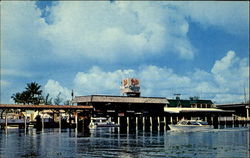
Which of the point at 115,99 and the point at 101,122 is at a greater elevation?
the point at 115,99

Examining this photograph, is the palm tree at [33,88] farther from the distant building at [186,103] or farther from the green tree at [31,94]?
the distant building at [186,103]

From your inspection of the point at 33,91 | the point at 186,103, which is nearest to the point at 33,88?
the point at 33,91

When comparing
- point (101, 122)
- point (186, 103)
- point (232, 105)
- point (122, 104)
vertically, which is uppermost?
point (186, 103)

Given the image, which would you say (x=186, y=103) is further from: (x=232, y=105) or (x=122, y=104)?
(x=122, y=104)

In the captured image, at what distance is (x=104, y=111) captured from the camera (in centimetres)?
12988

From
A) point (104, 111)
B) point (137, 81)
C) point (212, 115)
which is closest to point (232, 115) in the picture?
point (212, 115)

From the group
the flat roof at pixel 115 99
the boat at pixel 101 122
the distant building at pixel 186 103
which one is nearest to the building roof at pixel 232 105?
the distant building at pixel 186 103

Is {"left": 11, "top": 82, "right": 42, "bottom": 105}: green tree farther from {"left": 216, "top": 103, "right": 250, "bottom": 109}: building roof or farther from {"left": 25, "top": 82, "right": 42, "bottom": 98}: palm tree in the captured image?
{"left": 216, "top": 103, "right": 250, "bottom": 109}: building roof

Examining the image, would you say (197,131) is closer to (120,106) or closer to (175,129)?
(175,129)

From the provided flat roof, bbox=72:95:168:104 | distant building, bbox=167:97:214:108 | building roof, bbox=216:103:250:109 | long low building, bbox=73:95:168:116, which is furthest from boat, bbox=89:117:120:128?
building roof, bbox=216:103:250:109

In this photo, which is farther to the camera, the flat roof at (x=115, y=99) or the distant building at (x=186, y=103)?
the distant building at (x=186, y=103)

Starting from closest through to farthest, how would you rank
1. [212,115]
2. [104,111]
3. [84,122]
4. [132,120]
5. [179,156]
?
1. [179,156]
2. [84,122]
3. [104,111]
4. [132,120]
5. [212,115]

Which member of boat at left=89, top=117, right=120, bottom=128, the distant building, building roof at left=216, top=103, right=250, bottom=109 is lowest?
boat at left=89, top=117, right=120, bottom=128

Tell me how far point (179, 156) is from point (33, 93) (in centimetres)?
12709
